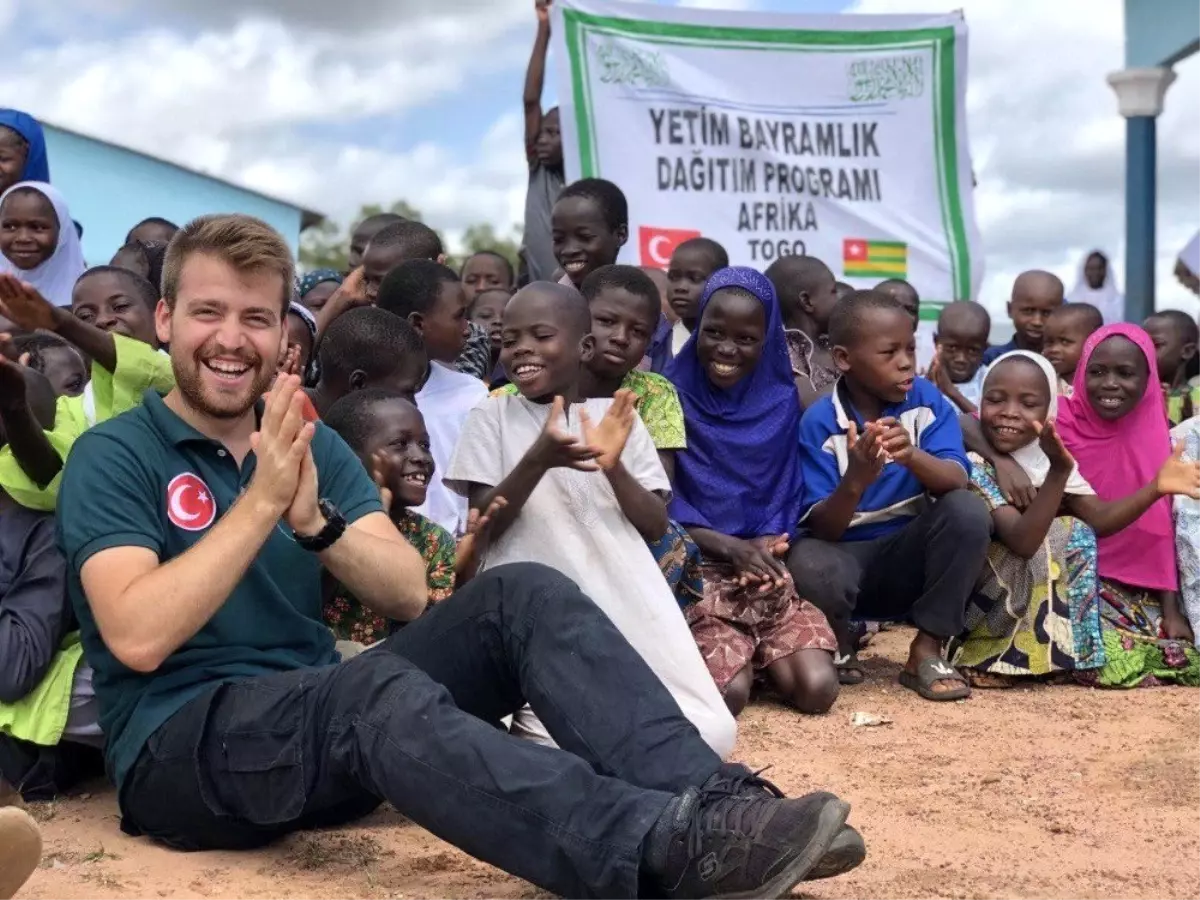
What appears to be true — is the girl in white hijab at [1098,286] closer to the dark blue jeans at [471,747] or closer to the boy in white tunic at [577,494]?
the boy in white tunic at [577,494]

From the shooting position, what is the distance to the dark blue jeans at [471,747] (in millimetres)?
2824

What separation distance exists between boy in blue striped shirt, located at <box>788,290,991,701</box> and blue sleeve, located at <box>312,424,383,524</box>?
Result: 2128mm

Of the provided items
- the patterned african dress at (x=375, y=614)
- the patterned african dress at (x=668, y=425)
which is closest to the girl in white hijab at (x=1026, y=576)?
the patterned african dress at (x=668, y=425)

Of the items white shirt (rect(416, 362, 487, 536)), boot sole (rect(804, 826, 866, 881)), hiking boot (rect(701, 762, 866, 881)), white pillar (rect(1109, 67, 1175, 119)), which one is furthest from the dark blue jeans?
white pillar (rect(1109, 67, 1175, 119))

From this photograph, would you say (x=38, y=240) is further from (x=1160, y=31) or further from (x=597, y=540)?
(x=1160, y=31)

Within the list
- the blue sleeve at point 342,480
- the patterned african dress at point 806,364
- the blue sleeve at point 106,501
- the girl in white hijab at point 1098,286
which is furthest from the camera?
the girl in white hijab at point 1098,286

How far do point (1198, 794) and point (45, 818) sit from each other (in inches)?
119

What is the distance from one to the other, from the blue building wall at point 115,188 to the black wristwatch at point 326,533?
13.5 m

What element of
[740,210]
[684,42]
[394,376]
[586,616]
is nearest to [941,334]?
[740,210]

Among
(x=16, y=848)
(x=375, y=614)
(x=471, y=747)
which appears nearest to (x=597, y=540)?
(x=375, y=614)

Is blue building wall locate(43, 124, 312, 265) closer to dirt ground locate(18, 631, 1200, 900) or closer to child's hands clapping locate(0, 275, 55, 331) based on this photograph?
child's hands clapping locate(0, 275, 55, 331)

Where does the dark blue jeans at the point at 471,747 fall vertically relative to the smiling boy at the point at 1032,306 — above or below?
below

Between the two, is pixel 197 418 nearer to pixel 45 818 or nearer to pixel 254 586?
pixel 254 586

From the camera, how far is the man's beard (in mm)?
3301
